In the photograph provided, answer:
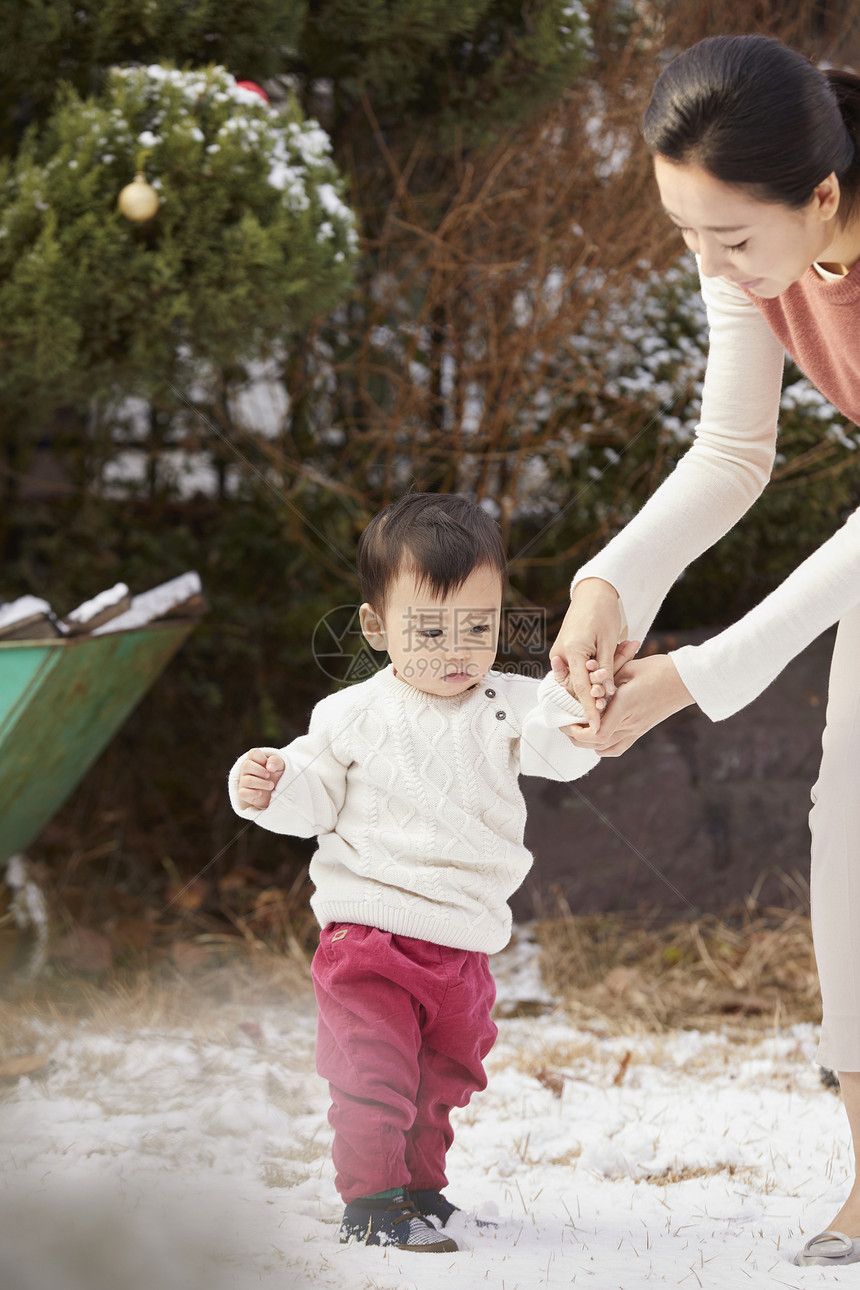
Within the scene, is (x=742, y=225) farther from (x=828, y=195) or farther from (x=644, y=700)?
(x=644, y=700)

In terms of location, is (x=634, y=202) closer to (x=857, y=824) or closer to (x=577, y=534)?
(x=577, y=534)

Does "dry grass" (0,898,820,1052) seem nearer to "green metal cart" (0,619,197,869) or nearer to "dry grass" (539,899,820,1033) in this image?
"dry grass" (539,899,820,1033)

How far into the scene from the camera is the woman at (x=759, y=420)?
4.06ft

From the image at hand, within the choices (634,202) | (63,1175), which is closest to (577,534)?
(634,202)

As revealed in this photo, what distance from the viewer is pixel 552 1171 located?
1.81 metres

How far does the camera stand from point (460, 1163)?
1.86 m

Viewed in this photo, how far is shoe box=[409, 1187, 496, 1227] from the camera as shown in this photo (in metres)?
1.50

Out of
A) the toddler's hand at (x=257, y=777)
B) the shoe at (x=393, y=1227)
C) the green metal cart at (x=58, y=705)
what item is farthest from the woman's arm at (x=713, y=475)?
the green metal cart at (x=58, y=705)

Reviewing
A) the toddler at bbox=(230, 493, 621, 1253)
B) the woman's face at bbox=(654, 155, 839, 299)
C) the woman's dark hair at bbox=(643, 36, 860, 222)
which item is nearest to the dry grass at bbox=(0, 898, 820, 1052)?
the toddler at bbox=(230, 493, 621, 1253)

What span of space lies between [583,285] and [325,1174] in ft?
7.79

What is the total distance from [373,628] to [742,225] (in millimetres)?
675

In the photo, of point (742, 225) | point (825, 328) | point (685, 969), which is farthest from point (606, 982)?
point (742, 225)

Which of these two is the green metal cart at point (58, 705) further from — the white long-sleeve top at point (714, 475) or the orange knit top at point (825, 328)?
the orange knit top at point (825, 328)

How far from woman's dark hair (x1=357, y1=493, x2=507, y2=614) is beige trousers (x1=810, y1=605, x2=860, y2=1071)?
46 cm
